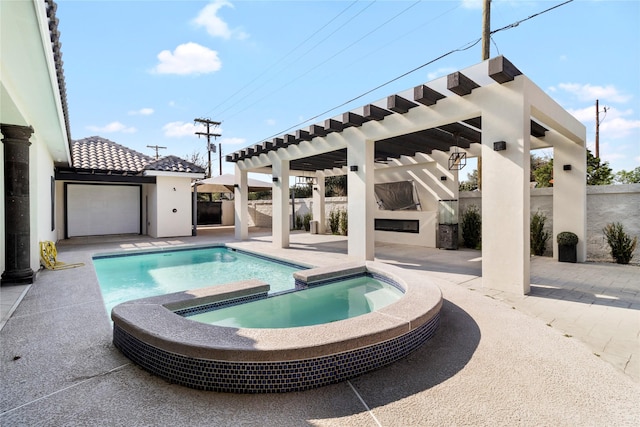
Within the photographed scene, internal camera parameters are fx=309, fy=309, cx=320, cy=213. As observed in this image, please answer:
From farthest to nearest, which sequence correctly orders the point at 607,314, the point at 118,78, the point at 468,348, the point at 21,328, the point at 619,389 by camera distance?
the point at 118,78 < the point at 607,314 < the point at 21,328 < the point at 468,348 < the point at 619,389

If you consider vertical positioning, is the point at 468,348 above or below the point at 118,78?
below

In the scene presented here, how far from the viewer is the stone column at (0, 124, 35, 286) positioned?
22.5 feet

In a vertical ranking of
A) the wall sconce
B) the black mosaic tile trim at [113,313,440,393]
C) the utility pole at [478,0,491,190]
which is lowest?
the black mosaic tile trim at [113,313,440,393]

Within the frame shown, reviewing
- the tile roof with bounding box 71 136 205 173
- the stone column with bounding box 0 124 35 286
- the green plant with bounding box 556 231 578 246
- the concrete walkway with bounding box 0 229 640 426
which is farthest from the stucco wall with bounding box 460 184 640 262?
the tile roof with bounding box 71 136 205 173

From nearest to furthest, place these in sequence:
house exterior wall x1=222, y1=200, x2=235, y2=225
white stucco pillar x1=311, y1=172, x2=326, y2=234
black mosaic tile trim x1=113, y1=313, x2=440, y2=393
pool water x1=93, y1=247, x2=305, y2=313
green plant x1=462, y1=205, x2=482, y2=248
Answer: black mosaic tile trim x1=113, y1=313, x2=440, y2=393 < pool water x1=93, y1=247, x2=305, y2=313 < green plant x1=462, y1=205, x2=482, y2=248 < white stucco pillar x1=311, y1=172, x2=326, y2=234 < house exterior wall x1=222, y1=200, x2=235, y2=225

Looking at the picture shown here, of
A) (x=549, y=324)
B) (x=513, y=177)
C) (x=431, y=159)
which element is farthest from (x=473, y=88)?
(x=431, y=159)

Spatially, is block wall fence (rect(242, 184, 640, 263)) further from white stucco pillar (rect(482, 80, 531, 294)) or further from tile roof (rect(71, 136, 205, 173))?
tile roof (rect(71, 136, 205, 173))

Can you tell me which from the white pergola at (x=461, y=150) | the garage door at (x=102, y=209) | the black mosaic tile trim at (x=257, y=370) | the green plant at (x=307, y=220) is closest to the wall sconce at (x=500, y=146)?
the white pergola at (x=461, y=150)

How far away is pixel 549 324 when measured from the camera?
4.95 metres

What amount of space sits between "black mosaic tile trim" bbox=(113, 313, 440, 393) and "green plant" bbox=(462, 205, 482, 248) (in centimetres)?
1123

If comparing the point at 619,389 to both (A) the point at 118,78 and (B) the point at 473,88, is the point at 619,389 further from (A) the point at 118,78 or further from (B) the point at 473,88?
(A) the point at 118,78

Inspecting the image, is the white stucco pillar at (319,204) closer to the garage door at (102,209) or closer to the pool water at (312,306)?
the garage door at (102,209)

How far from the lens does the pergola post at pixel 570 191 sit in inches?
401

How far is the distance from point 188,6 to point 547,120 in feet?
38.0
